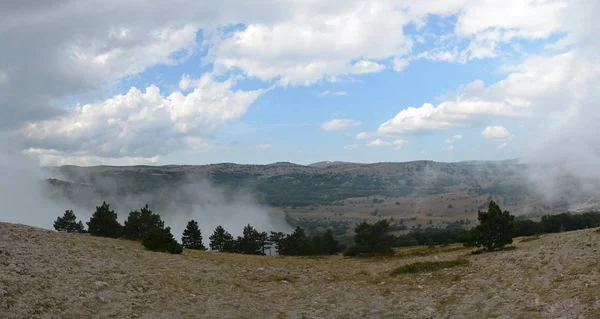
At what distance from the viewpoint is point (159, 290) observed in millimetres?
21188

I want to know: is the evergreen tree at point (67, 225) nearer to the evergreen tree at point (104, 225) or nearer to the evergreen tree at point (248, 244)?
the evergreen tree at point (104, 225)

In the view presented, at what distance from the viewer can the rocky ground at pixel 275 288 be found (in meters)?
16.2

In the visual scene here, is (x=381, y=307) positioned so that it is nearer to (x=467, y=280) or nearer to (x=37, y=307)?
(x=467, y=280)

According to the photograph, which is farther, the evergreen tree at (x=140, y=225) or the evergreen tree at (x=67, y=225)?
the evergreen tree at (x=67, y=225)

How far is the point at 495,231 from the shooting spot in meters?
37.1

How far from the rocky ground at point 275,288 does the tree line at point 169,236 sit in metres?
13.0

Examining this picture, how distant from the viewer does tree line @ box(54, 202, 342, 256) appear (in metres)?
41.2

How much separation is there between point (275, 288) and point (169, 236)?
61.9 feet

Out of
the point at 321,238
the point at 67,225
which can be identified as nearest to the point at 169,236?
the point at 321,238

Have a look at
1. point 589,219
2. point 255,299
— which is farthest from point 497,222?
point 589,219

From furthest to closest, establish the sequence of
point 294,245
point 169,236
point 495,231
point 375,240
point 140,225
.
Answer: point 294,245 < point 140,225 < point 375,240 < point 169,236 < point 495,231

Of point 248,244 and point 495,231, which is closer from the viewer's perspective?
point 495,231

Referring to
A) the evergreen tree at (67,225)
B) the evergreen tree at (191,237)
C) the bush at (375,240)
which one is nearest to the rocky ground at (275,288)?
the bush at (375,240)

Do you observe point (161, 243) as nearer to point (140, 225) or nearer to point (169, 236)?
point (169, 236)
